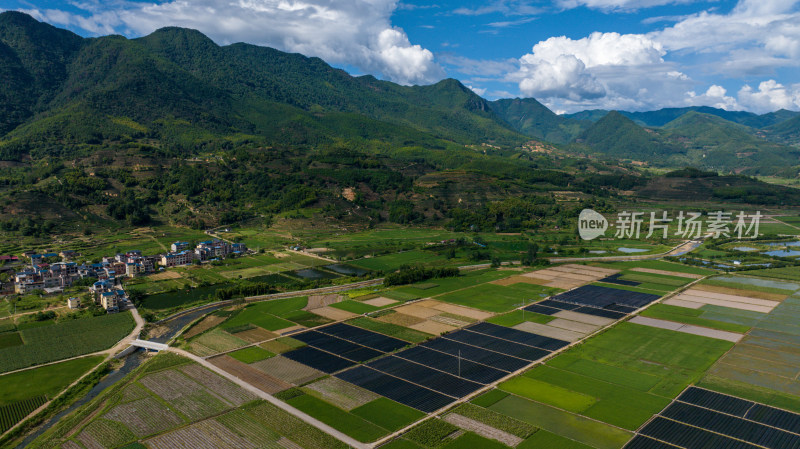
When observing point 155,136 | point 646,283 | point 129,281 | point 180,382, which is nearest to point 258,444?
point 180,382

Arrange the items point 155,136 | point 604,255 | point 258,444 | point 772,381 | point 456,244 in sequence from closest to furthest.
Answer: point 258,444
point 772,381
point 604,255
point 456,244
point 155,136

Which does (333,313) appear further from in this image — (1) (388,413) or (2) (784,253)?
(2) (784,253)

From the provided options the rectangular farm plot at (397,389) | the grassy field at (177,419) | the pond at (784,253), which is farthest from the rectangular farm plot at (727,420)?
the pond at (784,253)

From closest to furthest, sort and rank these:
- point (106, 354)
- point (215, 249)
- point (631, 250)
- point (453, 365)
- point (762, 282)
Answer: point (453, 365), point (106, 354), point (762, 282), point (215, 249), point (631, 250)

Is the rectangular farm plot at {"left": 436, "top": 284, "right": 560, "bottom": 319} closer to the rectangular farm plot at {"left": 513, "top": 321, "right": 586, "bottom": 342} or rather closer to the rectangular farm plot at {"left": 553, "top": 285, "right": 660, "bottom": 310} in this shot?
the rectangular farm plot at {"left": 553, "top": 285, "right": 660, "bottom": 310}

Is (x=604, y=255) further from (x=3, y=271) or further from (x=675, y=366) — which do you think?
(x=3, y=271)

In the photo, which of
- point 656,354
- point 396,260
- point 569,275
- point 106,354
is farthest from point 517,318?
point 106,354

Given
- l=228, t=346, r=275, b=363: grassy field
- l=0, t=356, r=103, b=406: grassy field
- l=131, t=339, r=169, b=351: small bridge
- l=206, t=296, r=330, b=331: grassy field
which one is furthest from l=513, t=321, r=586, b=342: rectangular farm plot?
l=0, t=356, r=103, b=406: grassy field
